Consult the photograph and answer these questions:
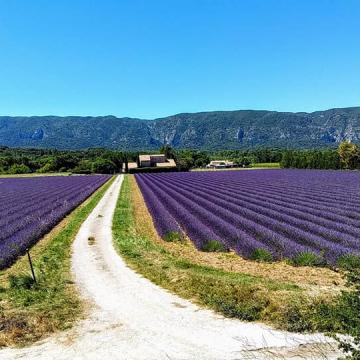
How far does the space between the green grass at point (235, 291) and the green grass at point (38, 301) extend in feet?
6.83

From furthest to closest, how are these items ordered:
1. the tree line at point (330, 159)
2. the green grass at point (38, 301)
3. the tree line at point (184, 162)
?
the tree line at point (184, 162), the tree line at point (330, 159), the green grass at point (38, 301)

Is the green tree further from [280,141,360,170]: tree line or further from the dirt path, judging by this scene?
the dirt path

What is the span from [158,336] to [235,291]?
97.0 inches

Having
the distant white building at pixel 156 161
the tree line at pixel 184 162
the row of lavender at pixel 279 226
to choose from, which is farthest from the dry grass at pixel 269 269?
the distant white building at pixel 156 161

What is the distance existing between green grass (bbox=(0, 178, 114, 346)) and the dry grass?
3.84m

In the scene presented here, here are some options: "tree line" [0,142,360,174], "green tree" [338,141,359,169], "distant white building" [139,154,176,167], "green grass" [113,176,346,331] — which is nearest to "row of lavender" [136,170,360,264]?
"green grass" [113,176,346,331]

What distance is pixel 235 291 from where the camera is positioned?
29.6ft

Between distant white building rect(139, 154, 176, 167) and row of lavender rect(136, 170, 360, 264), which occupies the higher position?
distant white building rect(139, 154, 176, 167)

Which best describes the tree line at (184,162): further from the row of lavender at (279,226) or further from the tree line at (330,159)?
the row of lavender at (279,226)

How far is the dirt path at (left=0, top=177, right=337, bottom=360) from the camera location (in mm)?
6395

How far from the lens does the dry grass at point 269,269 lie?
31.8 feet

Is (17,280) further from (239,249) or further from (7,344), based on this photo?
(239,249)

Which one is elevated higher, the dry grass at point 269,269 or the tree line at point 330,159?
the tree line at point 330,159

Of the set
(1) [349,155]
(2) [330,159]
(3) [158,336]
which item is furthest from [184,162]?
(3) [158,336]
